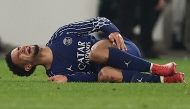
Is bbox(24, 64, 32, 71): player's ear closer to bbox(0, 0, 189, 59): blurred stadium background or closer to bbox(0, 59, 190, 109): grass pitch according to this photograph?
bbox(0, 59, 190, 109): grass pitch

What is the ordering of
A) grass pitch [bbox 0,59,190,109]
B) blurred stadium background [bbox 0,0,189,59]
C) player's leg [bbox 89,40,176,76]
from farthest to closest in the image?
blurred stadium background [bbox 0,0,189,59] → player's leg [bbox 89,40,176,76] → grass pitch [bbox 0,59,190,109]

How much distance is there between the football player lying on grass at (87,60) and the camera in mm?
6703

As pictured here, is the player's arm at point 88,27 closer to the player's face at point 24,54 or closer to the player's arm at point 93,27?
the player's arm at point 93,27

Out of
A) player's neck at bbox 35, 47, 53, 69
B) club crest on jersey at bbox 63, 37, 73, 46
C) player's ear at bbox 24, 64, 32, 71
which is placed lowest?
player's ear at bbox 24, 64, 32, 71

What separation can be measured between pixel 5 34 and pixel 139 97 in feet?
27.5

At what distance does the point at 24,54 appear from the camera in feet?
22.4

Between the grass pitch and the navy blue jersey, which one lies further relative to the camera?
the navy blue jersey

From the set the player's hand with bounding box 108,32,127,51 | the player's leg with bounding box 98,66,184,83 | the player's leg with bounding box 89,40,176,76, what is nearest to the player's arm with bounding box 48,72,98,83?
the player's leg with bounding box 98,66,184,83

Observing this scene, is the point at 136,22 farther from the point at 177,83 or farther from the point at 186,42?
the point at 177,83

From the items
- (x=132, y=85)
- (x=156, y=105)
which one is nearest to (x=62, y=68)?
(x=132, y=85)

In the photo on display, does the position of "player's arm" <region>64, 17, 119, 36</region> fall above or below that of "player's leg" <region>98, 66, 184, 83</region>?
above

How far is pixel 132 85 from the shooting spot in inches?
256

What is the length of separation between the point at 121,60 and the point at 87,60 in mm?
295

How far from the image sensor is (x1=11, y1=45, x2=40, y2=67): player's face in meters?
6.80
